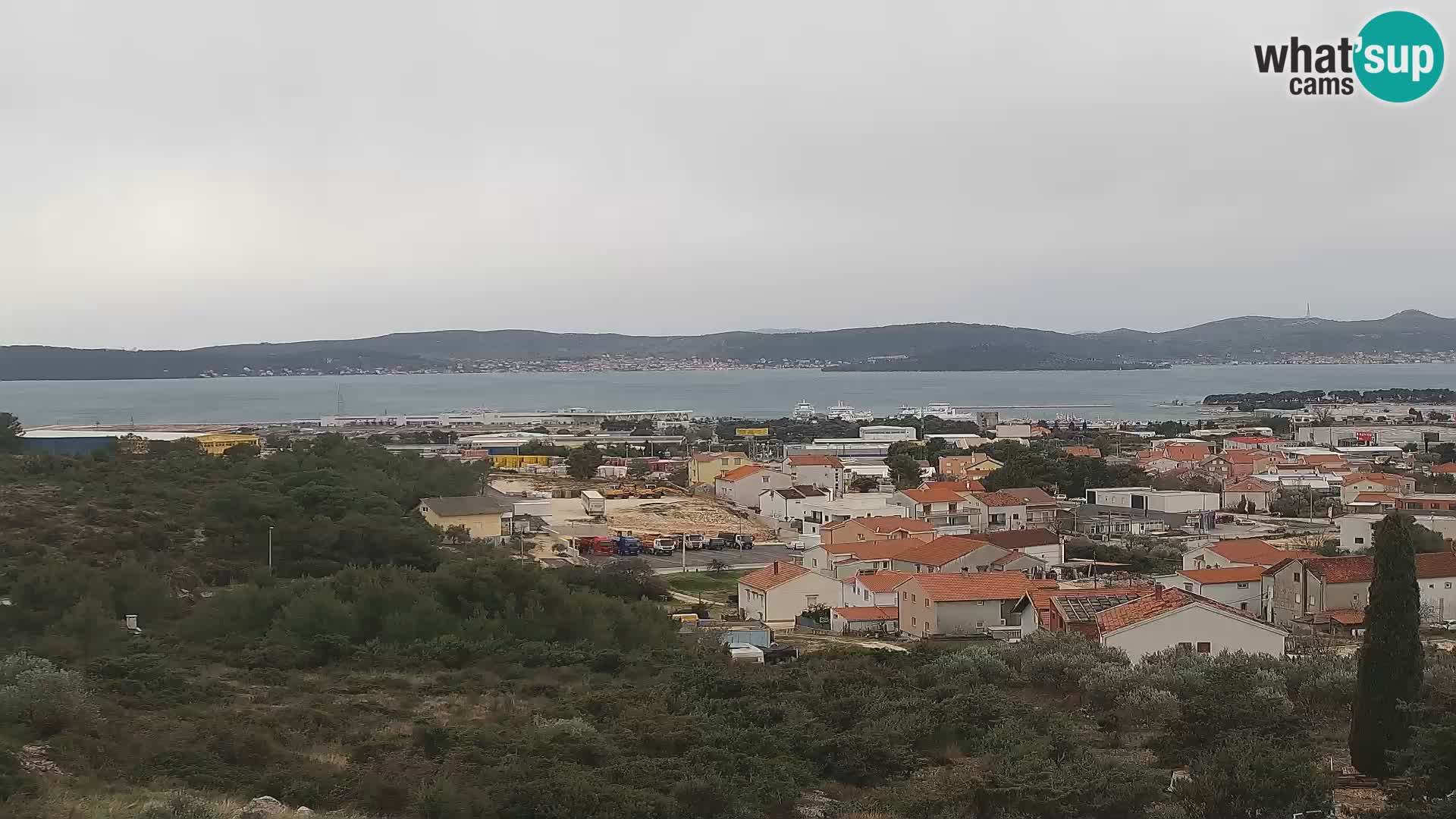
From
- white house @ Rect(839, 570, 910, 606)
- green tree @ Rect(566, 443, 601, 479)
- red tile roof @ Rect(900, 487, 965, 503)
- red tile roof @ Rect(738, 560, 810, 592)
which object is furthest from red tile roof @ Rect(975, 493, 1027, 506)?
green tree @ Rect(566, 443, 601, 479)

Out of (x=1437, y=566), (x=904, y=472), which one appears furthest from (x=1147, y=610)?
(x=904, y=472)

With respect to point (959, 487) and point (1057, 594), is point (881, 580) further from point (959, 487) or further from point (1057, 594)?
point (959, 487)

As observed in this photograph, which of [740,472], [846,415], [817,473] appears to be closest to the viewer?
[740,472]

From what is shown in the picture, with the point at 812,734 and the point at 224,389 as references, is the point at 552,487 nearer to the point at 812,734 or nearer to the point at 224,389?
the point at 812,734

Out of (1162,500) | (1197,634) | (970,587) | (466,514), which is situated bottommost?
(1162,500)

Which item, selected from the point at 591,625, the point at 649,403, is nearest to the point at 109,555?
the point at 591,625

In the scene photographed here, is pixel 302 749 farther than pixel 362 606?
No
